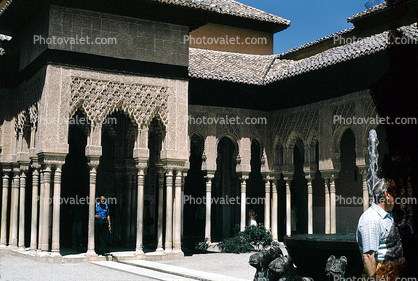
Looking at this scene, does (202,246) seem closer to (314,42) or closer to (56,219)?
(56,219)

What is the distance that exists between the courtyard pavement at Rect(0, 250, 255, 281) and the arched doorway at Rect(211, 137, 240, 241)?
252 inches

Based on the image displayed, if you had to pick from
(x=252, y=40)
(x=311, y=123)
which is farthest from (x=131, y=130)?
(x=252, y=40)

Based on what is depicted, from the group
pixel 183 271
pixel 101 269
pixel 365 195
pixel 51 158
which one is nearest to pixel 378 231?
pixel 183 271

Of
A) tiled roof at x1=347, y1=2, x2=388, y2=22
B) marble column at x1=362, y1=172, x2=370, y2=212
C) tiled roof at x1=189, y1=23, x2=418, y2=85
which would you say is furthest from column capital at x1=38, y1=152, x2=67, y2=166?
tiled roof at x1=347, y1=2, x2=388, y2=22

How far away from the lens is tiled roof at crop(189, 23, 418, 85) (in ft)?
42.2

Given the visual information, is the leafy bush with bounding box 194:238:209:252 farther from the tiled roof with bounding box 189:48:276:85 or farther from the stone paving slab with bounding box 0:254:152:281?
the tiled roof with bounding box 189:48:276:85

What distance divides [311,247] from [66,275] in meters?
Answer: 5.04

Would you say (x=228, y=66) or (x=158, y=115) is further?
(x=228, y=66)

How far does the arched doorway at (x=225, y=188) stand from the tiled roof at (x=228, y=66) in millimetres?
3058

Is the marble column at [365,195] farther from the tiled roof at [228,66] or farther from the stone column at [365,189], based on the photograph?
the tiled roof at [228,66]

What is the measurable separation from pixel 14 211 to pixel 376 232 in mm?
11803

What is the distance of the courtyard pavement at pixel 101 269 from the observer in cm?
927

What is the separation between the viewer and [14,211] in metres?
13.7

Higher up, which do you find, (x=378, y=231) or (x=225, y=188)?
(x=378, y=231)
